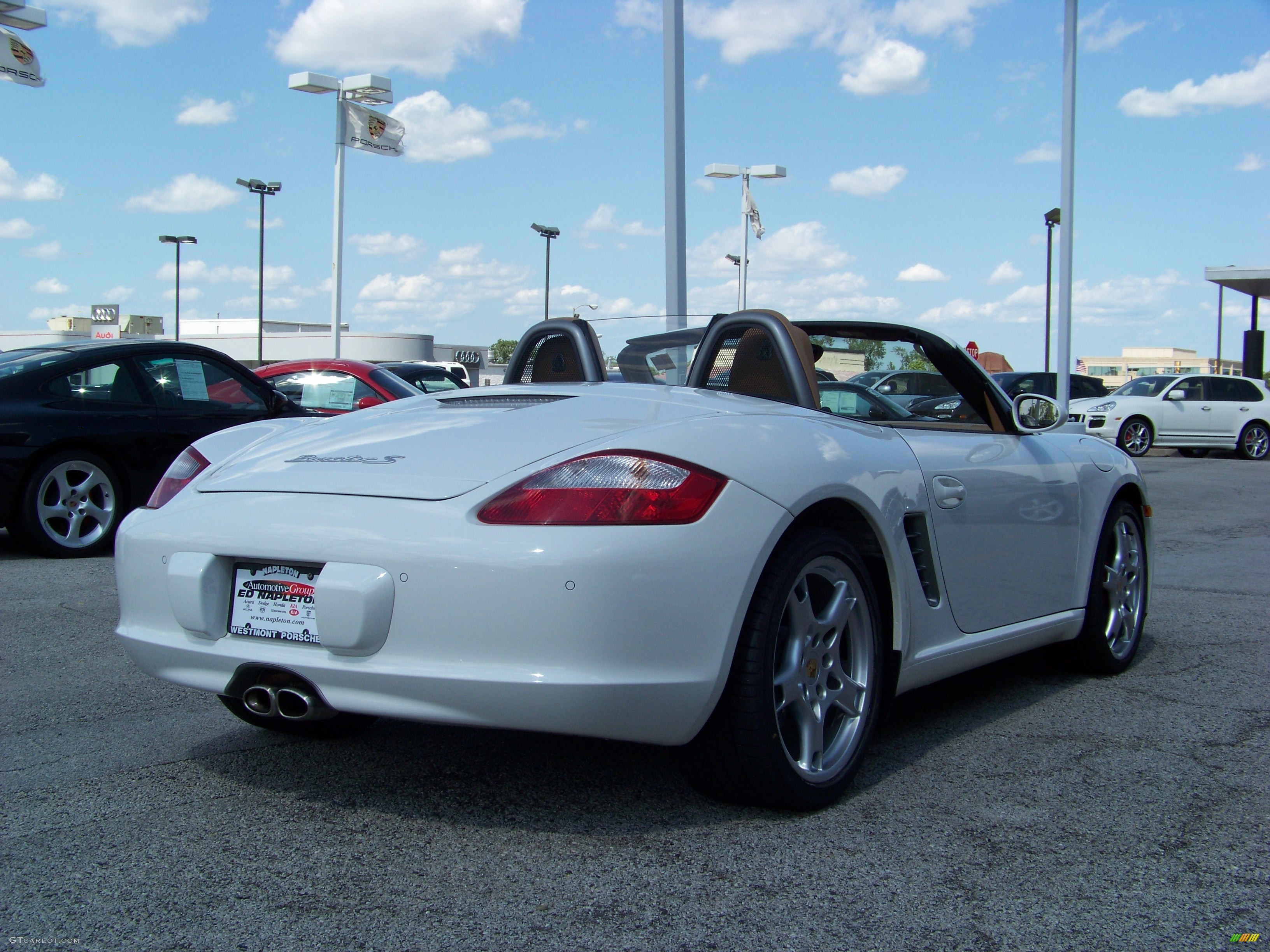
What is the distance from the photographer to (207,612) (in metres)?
2.85

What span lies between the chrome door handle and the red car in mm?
7485

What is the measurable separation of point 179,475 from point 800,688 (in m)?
1.86

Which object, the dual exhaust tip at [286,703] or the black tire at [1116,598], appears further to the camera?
the black tire at [1116,598]

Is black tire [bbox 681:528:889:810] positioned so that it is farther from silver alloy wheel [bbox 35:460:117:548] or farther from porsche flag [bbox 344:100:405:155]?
porsche flag [bbox 344:100:405:155]

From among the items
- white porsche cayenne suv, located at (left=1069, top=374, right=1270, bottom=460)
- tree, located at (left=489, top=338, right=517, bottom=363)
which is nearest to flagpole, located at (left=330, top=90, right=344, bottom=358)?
white porsche cayenne suv, located at (left=1069, top=374, right=1270, bottom=460)

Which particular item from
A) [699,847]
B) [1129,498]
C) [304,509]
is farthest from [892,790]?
[1129,498]

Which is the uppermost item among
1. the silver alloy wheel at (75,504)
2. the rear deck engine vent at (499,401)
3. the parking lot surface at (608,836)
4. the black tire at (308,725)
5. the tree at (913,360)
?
the tree at (913,360)

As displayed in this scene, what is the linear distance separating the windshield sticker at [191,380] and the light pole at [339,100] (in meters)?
19.7

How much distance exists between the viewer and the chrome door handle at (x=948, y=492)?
3.54 metres

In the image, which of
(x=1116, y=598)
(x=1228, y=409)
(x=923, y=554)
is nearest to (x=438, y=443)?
(x=923, y=554)

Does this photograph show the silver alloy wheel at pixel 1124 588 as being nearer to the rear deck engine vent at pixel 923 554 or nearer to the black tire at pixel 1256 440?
the rear deck engine vent at pixel 923 554

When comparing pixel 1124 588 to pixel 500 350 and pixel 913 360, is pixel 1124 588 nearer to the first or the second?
pixel 913 360

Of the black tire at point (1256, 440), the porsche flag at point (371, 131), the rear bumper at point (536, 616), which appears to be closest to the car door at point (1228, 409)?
the black tire at point (1256, 440)

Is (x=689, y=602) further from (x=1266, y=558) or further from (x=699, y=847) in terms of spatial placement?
(x=1266, y=558)
